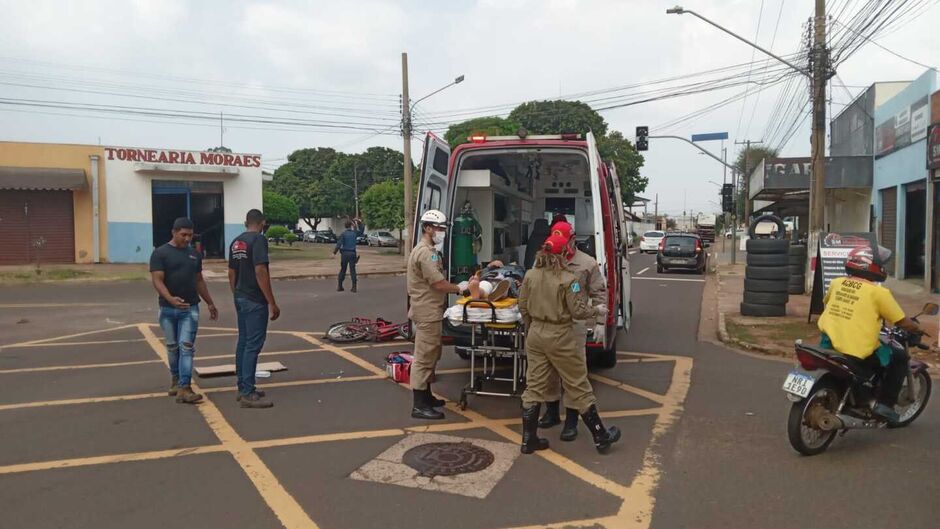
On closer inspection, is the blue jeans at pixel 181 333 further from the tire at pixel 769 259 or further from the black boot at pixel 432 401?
the tire at pixel 769 259

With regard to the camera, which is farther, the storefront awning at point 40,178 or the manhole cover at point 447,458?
the storefront awning at point 40,178

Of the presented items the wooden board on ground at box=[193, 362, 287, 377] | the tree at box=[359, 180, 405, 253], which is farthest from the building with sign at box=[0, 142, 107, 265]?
the wooden board on ground at box=[193, 362, 287, 377]

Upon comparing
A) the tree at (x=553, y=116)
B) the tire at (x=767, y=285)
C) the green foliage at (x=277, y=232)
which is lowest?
the tire at (x=767, y=285)

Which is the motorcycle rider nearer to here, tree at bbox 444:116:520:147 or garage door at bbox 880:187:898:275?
garage door at bbox 880:187:898:275

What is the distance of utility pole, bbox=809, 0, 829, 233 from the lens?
14.9 m

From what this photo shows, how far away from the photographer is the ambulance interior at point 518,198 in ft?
26.7

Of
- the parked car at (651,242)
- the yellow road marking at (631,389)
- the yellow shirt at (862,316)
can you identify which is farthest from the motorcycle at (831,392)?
the parked car at (651,242)

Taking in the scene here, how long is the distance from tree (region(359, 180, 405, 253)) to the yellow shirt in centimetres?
3564

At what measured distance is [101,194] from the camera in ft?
86.4

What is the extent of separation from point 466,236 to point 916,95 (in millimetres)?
13904

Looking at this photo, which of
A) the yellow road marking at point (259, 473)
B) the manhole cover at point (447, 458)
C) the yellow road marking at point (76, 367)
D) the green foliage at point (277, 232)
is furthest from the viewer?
the green foliage at point (277, 232)

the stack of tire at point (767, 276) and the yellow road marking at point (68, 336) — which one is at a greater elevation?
the stack of tire at point (767, 276)

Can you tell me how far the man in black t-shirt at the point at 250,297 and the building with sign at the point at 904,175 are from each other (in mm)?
14184

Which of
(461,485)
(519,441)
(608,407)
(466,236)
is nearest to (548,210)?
(466,236)
